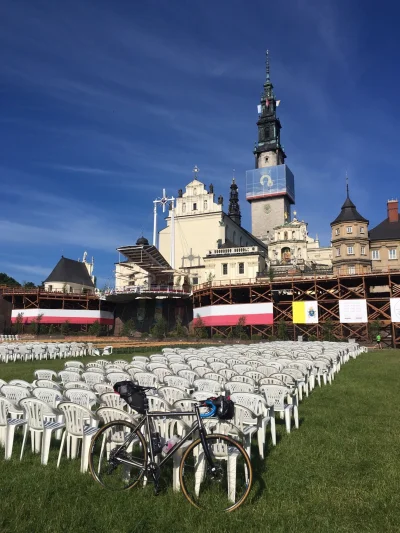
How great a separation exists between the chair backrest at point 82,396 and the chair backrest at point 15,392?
0.77 m

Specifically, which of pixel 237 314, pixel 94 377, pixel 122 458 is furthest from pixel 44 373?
pixel 237 314

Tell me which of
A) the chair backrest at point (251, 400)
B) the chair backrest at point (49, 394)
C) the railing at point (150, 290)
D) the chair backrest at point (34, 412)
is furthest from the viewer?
the railing at point (150, 290)

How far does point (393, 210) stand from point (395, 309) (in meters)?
26.8

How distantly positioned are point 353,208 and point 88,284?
159 ft

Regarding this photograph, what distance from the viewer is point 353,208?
58.1m

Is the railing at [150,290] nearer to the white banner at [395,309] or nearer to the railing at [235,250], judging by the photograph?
the railing at [235,250]

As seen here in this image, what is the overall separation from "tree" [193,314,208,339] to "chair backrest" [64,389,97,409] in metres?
39.9

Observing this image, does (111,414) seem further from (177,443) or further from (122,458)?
(177,443)

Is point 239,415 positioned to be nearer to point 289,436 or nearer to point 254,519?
point 289,436

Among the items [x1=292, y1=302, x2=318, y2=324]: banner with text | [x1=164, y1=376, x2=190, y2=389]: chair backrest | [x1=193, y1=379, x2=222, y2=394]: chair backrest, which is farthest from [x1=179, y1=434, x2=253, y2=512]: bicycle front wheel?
[x1=292, y1=302, x2=318, y2=324]: banner with text

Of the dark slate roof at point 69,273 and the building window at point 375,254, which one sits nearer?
the building window at point 375,254

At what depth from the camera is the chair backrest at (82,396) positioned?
7.48 meters

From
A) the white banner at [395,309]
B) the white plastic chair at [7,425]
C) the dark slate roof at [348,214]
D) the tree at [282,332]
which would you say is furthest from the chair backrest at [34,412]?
the dark slate roof at [348,214]

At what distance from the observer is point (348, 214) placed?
189ft
